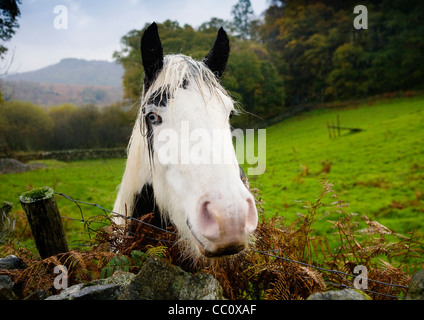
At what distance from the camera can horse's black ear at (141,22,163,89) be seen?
197 centimetres

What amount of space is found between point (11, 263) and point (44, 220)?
469 millimetres

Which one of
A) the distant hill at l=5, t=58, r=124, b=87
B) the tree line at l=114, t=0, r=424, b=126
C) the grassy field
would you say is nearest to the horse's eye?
the grassy field

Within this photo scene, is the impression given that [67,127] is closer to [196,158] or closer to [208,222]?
[196,158]

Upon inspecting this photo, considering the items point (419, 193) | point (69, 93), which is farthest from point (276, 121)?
point (69, 93)

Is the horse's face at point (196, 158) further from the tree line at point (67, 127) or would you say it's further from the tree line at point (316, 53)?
the tree line at point (67, 127)

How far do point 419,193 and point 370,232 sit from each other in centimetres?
709

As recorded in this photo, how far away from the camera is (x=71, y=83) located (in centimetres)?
10125

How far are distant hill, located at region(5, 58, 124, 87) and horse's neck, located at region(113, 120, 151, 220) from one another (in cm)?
9915

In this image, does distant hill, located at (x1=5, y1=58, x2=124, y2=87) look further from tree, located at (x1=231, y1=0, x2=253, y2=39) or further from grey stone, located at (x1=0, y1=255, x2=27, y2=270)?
grey stone, located at (x1=0, y1=255, x2=27, y2=270)

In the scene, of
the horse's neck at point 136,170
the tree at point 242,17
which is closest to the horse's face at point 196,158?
the horse's neck at point 136,170

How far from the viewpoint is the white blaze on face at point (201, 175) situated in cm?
123

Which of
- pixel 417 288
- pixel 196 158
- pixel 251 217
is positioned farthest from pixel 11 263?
pixel 417 288

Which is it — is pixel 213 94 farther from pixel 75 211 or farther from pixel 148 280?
pixel 75 211
